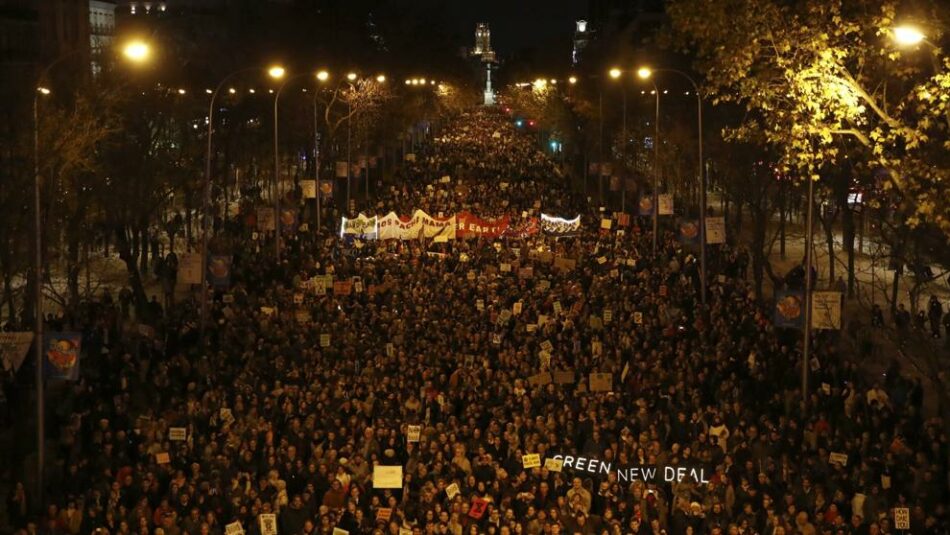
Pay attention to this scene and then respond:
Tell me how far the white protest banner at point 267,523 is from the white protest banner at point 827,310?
11.6m

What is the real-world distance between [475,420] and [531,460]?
2.02 m

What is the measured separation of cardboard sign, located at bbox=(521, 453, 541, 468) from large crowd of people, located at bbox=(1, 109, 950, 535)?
0.21 metres

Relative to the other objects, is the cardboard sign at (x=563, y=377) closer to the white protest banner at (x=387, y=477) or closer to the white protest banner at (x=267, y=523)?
the white protest banner at (x=387, y=477)

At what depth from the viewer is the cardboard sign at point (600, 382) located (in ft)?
72.9

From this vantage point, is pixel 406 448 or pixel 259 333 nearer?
pixel 406 448

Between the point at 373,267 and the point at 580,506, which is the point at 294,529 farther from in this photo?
the point at 373,267

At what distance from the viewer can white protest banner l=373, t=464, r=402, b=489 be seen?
17.2 m

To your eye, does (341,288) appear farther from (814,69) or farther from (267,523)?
(814,69)

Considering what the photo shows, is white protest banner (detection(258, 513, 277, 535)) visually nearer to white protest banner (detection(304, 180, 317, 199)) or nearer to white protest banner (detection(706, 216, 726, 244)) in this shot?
white protest banner (detection(706, 216, 726, 244))

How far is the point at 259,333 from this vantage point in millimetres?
26719

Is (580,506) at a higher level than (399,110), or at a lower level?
lower

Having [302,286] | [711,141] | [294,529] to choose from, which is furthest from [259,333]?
[711,141]

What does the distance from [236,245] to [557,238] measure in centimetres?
989

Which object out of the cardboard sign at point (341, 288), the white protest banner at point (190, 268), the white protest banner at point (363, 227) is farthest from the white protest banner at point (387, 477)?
the white protest banner at point (363, 227)
